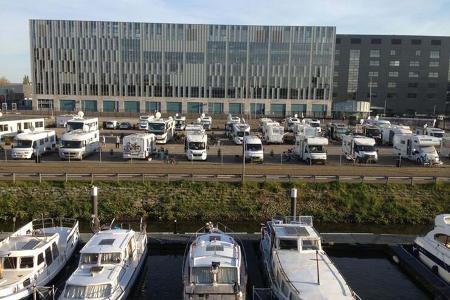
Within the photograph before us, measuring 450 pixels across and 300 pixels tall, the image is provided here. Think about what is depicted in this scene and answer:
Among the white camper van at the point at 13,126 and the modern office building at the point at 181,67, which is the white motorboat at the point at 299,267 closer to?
the white camper van at the point at 13,126

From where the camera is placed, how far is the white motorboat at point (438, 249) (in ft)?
72.8

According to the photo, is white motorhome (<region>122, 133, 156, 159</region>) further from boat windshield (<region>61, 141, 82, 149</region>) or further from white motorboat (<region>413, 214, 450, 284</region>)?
white motorboat (<region>413, 214, 450, 284</region>)

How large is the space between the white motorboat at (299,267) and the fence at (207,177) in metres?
10.3

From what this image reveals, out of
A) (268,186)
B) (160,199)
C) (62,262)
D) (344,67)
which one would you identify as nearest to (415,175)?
(268,186)

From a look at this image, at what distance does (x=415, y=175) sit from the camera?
122 ft

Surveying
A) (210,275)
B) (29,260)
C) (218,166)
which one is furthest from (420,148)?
(29,260)

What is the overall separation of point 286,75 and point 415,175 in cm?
7520

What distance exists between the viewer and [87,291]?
1806cm

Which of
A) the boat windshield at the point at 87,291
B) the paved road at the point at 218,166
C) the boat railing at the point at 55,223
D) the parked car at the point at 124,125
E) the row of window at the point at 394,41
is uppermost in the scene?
the row of window at the point at 394,41

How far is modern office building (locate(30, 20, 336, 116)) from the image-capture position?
107m

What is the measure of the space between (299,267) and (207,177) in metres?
16.0

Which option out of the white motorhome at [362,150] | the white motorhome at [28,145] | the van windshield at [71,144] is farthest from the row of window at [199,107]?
the van windshield at [71,144]

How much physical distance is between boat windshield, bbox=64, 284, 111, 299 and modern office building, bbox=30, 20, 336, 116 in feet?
305

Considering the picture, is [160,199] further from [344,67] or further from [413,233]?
[344,67]
